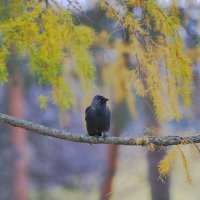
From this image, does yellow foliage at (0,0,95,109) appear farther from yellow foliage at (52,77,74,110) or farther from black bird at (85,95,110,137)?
black bird at (85,95,110,137)

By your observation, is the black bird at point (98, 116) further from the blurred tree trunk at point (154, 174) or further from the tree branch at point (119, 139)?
the blurred tree trunk at point (154, 174)

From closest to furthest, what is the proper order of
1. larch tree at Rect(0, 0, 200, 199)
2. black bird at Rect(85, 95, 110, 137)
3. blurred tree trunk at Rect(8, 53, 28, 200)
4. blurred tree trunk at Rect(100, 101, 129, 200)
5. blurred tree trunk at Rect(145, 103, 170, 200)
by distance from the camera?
larch tree at Rect(0, 0, 200, 199)
black bird at Rect(85, 95, 110, 137)
blurred tree trunk at Rect(145, 103, 170, 200)
blurred tree trunk at Rect(100, 101, 129, 200)
blurred tree trunk at Rect(8, 53, 28, 200)

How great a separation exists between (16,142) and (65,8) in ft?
34.5

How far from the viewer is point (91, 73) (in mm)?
5070

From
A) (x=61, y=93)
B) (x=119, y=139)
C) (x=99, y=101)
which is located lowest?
(x=119, y=139)

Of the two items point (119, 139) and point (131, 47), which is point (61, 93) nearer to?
point (131, 47)

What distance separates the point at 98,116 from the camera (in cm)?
597

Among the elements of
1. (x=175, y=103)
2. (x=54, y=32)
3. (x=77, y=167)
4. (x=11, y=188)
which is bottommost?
(x=175, y=103)

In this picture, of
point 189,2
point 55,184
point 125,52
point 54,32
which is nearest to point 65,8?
point 54,32

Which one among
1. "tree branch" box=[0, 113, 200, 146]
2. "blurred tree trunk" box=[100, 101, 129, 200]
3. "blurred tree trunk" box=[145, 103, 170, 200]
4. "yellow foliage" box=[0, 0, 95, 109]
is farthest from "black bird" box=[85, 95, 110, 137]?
"blurred tree trunk" box=[100, 101, 129, 200]

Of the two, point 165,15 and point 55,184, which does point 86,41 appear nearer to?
point 165,15

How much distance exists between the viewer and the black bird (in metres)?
5.94

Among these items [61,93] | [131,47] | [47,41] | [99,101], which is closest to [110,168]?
[99,101]

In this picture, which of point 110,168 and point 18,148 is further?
point 18,148
